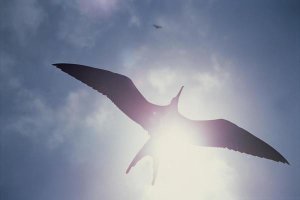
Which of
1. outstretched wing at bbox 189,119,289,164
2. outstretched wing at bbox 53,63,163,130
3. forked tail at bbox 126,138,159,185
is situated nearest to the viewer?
forked tail at bbox 126,138,159,185

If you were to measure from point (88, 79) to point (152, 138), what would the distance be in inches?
116

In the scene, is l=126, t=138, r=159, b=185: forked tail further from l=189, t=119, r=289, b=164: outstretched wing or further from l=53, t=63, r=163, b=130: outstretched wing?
l=189, t=119, r=289, b=164: outstretched wing

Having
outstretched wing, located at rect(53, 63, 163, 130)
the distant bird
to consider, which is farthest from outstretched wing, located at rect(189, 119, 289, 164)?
outstretched wing, located at rect(53, 63, 163, 130)

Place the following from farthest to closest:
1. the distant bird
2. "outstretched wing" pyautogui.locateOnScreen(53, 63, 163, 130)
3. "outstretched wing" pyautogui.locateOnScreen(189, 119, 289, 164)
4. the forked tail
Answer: "outstretched wing" pyautogui.locateOnScreen(189, 119, 289, 164), the distant bird, "outstretched wing" pyautogui.locateOnScreen(53, 63, 163, 130), the forked tail

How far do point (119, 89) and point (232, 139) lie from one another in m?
4.30

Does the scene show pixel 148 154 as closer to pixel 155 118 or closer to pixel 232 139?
pixel 155 118

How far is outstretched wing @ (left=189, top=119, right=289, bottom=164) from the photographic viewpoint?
1130 cm

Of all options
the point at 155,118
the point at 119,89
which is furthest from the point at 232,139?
the point at 119,89

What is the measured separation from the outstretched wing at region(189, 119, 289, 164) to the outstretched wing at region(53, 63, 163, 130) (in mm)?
1826

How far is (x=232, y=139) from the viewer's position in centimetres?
1155

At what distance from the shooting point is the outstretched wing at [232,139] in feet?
37.1

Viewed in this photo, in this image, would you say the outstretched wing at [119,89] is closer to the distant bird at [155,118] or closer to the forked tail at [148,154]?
the distant bird at [155,118]

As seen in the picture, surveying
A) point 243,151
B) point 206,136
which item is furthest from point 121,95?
point 243,151

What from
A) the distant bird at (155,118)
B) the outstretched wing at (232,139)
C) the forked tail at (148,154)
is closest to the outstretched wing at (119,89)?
the distant bird at (155,118)
